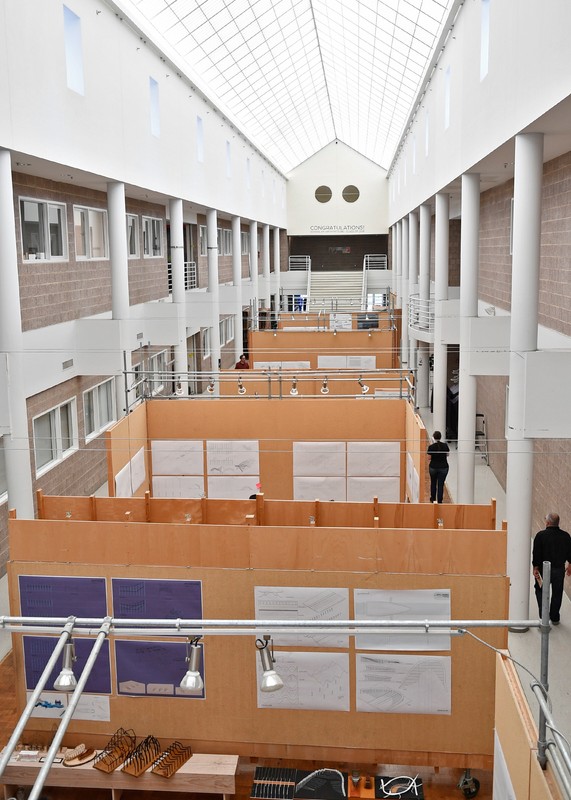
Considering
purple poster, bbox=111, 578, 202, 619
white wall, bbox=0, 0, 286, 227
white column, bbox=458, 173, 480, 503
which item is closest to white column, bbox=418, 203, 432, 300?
white wall, bbox=0, 0, 286, 227

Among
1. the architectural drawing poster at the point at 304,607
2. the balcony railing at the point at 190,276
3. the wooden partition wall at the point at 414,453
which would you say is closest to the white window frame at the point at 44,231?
the wooden partition wall at the point at 414,453

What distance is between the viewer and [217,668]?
26.0 feet

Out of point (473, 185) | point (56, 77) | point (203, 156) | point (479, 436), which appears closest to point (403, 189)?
point (203, 156)

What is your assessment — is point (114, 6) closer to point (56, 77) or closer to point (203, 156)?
point (56, 77)

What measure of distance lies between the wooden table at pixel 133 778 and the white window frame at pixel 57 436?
291 inches

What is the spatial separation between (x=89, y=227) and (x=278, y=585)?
11595 millimetres

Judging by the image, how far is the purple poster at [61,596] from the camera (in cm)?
815

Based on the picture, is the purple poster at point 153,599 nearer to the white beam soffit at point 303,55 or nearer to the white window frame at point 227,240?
the white beam soffit at point 303,55

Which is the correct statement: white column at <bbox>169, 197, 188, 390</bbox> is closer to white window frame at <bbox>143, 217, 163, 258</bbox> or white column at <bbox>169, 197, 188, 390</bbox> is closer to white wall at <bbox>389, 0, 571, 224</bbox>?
white window frame at <bbox>143, 217, 163, 258</bbox>

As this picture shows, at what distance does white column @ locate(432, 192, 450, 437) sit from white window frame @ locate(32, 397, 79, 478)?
290 inches

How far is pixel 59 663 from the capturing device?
828cm

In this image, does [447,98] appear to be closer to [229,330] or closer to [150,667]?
[150,667]

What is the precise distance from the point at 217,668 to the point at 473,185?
9.39 meters

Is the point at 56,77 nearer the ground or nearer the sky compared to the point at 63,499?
nearer the sky
